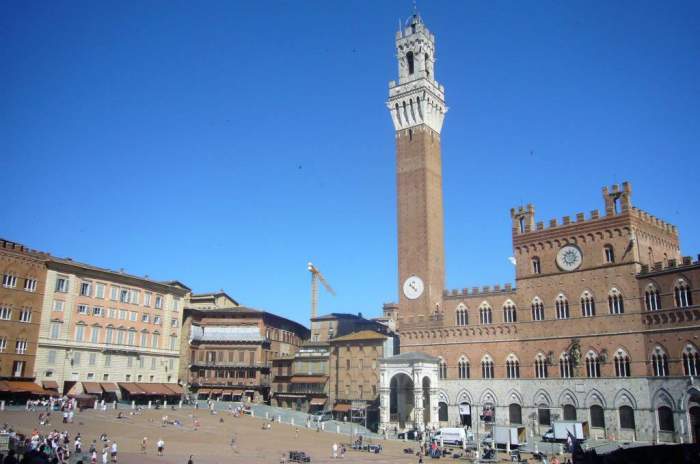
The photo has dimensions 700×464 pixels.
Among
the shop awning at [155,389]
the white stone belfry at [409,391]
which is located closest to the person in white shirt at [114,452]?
the white stone belfry at [409,391]

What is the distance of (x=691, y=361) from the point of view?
49500mm

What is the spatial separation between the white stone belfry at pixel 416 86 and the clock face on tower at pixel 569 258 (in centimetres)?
2334

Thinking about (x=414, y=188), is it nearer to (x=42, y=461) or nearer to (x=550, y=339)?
(x=550, y=339)

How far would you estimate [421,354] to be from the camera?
6575cm

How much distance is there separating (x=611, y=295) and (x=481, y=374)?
15.5 metres

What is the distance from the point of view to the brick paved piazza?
42.2 meters

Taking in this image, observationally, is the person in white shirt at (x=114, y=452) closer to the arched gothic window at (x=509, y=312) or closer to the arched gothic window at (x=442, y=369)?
the arched gothic window at (x=442, y=369)

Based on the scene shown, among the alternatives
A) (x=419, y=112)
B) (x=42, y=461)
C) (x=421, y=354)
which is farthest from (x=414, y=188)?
(x=42, y=461)

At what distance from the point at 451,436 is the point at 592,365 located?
14.3m

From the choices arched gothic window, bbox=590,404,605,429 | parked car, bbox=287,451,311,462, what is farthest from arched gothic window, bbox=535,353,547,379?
parked car, bbox=287,451,311,462

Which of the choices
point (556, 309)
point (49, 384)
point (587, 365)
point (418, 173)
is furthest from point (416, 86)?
point (49, 384)

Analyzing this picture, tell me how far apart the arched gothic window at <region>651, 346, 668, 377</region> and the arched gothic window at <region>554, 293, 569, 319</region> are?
8.58 m

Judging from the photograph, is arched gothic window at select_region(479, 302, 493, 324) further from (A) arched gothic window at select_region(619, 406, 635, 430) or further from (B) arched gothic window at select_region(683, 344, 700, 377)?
(B) arched gothic window at select_region(683, 344, 700, 377)

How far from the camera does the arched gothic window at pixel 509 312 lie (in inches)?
2468
